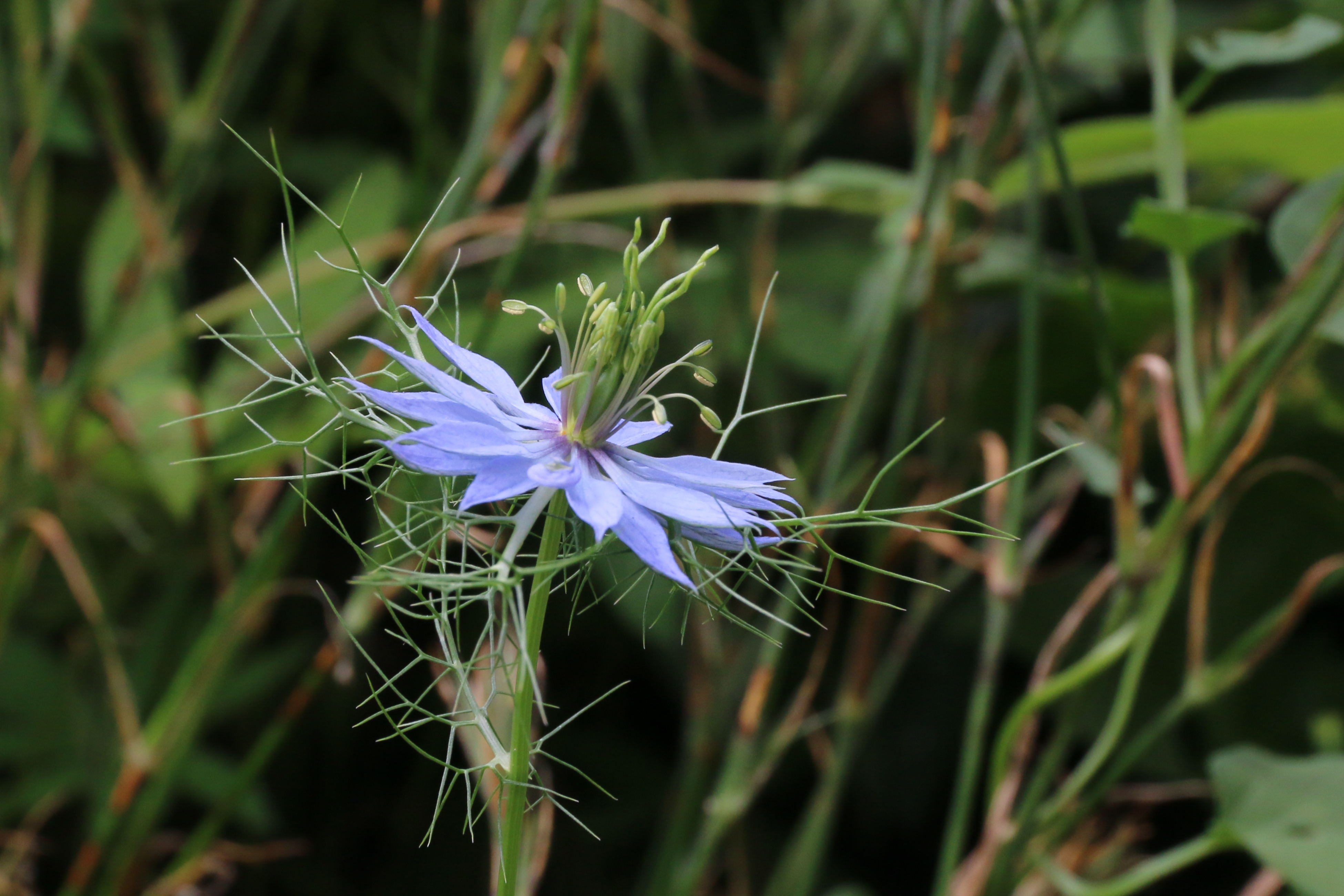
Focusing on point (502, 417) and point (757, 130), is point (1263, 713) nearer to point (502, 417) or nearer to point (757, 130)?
point (757, 130)

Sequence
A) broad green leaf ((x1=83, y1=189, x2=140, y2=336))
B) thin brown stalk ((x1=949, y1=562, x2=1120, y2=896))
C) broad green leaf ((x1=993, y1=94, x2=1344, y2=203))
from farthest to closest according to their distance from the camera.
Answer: broad green leaf ((x1=83, y1=189, x2=140, y2=336))
broad green leaf ((x1=993, y1=94, x2=1344, y2=203))
thin brown stalk ((x1=949, y1=562, x2=1120, y2=896))

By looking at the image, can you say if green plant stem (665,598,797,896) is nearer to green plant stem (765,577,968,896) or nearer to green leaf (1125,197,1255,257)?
green plant stem (765,577,968,896)

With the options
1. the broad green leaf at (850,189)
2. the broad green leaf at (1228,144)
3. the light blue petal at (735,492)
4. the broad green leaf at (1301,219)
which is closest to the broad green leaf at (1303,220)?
the broad green leaf at (1301,219)

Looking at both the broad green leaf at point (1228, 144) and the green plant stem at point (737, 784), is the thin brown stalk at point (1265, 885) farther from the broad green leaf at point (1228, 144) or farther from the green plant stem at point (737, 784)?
the broad green leaf at point (1228, 144)

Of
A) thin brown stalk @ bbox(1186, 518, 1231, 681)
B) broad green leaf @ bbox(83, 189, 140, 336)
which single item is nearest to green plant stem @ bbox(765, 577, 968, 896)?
thin brown stalk @ bbox(1186, 518, 1231, 681)

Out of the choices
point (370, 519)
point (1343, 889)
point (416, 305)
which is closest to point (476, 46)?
point (416, 305)

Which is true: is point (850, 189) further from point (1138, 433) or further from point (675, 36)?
point (1138, 433)
